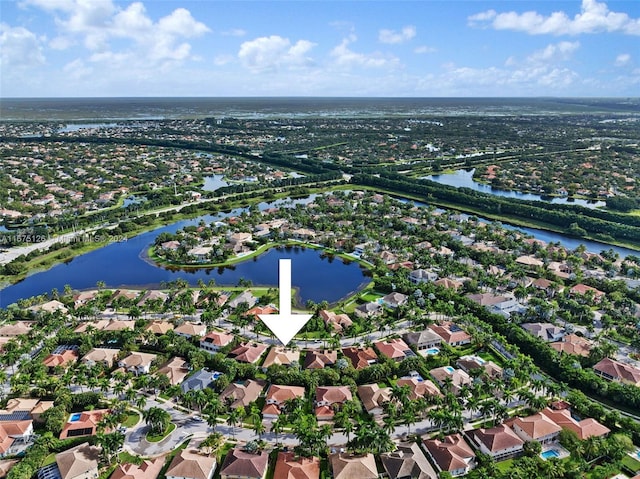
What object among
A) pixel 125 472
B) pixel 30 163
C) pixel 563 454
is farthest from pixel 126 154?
pixel 563 454

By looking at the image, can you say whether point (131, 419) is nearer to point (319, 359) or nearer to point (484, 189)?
point (319, 359)

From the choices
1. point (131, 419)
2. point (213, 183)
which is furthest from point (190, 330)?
point (213, 183)

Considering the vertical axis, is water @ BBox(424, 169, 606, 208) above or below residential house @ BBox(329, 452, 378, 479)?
above

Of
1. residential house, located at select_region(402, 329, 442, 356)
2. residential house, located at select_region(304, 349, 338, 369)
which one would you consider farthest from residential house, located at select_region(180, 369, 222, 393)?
residential house, located at select_region(402, 329, 442, 356)

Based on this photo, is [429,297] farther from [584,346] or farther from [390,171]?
[390,171]

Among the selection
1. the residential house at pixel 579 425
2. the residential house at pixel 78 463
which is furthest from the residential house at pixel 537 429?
the residential house at pixel 78 463

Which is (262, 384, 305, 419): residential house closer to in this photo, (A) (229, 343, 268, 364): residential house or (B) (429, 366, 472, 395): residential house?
(A) (229, 343, 268, 364): residential house

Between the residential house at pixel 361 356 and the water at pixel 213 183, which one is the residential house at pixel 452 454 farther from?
the water at pixel 213 183
